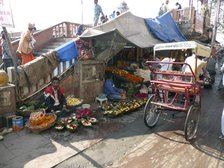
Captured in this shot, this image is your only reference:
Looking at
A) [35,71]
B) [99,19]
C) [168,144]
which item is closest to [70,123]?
[35,71]

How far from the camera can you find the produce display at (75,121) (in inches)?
216

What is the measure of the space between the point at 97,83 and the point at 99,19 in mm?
5126

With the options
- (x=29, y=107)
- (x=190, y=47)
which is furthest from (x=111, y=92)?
(x=190, y=47)

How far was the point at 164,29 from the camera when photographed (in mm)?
11516

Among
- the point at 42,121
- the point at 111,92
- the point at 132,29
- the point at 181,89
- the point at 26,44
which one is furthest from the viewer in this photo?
the point at 132,29

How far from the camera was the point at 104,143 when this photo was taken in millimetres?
4977

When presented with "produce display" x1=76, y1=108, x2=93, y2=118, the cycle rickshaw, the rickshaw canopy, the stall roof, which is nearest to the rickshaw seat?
the cycle rickshaw

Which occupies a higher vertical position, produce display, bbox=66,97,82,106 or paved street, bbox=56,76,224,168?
produce display, bbox=66,97,82,106

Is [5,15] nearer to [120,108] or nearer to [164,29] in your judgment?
[120,108]

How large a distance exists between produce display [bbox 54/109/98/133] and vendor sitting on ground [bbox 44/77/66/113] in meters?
0.54

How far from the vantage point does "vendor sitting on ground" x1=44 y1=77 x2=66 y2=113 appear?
6.25m

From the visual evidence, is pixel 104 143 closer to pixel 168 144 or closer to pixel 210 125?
pixel 168 144

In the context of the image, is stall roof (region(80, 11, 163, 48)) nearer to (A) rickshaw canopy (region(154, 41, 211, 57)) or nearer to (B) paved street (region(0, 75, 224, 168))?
(A) rickshaw canopy (region(154, 41, 211, 57))

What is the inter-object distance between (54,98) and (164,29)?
313 inches
